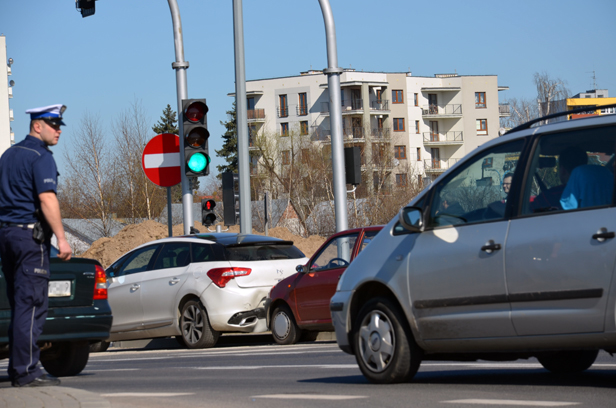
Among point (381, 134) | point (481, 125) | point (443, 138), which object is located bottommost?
point (381, 134)

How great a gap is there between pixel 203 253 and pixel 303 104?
304 ft

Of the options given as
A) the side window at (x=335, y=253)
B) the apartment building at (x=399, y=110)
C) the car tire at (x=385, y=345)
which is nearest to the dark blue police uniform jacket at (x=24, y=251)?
the car tire at (x=385, y=345)

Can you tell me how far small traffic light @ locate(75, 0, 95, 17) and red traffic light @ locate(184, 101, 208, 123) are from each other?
107 inches

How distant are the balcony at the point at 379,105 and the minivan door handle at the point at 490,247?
99.9 metres

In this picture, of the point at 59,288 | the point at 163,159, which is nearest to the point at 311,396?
the point at 59,288

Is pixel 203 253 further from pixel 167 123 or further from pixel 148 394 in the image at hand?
pixel 167 123

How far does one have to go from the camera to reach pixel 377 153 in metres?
85.1

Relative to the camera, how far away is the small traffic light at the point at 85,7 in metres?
15.5

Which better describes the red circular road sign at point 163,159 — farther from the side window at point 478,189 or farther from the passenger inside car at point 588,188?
the passenger inside car at point 588,188

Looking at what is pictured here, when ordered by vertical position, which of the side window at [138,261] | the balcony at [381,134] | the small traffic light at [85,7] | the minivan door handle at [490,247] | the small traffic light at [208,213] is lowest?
the side window at [138,261]

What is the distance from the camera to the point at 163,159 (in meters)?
15.3

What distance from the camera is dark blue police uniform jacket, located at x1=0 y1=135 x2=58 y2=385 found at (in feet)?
23.0

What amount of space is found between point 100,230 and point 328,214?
27826mm

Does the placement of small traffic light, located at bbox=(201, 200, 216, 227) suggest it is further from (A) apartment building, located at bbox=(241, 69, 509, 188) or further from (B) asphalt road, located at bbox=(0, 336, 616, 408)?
(A) apartment building, located at bbox=(241, 69, 509, 188)
